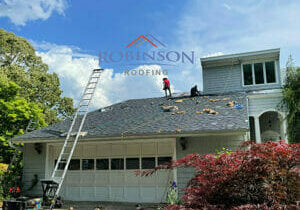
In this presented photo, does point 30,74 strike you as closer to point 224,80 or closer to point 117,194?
point 224,80

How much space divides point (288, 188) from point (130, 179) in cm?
626

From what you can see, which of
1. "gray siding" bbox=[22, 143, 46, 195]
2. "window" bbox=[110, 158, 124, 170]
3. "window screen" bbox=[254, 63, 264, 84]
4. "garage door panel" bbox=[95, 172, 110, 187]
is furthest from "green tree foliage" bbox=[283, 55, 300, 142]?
"gray siding" bbox=[22, 143, 46, 195]

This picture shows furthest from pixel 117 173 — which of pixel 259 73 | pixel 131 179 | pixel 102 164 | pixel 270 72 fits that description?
pixel 270 72

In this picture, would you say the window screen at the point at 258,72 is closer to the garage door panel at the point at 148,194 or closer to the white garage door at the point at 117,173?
the white garage door at the point at 117,173

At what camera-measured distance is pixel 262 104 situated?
12.5 metres

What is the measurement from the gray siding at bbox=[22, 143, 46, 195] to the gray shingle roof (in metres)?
0.73

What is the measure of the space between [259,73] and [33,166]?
1145cm

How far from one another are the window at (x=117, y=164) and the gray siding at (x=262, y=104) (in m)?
6.80

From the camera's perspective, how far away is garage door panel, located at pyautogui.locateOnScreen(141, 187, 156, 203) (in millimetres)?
8680

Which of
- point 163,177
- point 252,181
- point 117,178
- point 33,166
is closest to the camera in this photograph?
point 252,181

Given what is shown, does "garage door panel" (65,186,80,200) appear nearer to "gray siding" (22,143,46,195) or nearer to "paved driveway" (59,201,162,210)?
"paved driveway" (59,201,162,210)

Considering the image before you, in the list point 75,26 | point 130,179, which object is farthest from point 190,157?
point 75,26

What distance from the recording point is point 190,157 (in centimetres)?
448

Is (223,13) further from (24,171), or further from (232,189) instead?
(24,171)
